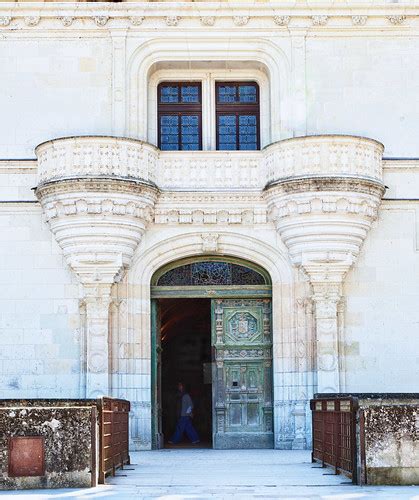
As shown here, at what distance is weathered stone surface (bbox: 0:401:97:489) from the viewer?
42.3 ft

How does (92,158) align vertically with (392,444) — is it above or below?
above

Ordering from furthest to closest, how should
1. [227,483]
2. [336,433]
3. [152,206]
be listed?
[152,206], [336,433], [227,483]

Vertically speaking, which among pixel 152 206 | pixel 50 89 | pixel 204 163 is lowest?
pixel 152 206

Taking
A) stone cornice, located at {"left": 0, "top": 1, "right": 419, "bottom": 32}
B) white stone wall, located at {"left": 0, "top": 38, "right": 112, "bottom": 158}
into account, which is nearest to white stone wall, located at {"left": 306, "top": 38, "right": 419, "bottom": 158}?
stone cornice, located at {"left": 0, "top": 1, "right": 419, "bottom": 32}

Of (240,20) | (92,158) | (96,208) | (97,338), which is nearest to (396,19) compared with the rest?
(240,20)

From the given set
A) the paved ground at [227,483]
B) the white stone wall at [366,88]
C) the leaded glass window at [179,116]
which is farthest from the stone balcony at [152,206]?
the paved ground at [227,483]

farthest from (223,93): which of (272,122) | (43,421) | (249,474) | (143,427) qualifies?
(43,421)

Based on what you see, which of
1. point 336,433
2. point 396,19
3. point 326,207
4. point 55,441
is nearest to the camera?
point 55,441

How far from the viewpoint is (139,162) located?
21562 mm

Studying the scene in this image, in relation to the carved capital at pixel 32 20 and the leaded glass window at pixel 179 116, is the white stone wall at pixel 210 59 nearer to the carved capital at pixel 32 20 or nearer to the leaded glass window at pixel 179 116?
the carved capital at pixel 32 20

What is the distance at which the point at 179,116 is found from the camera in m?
23.6

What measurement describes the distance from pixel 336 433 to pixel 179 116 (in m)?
10.6

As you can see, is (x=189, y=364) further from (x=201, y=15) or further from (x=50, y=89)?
(x=201, y=15)

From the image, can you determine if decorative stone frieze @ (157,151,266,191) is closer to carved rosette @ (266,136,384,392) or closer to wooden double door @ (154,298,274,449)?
carved rosette @ (266,136,384,392)
